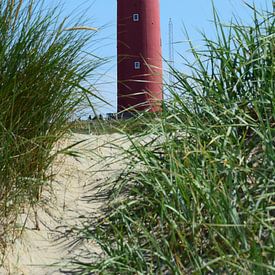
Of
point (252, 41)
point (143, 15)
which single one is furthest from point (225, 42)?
point (143, 15)

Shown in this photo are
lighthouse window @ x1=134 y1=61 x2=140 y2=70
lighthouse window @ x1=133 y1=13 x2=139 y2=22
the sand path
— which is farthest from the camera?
lighthouse window @ x1=133 y1=13 x2=139 y2=22

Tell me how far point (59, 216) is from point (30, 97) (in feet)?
1.84

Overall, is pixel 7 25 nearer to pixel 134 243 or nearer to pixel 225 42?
pixel 225 42

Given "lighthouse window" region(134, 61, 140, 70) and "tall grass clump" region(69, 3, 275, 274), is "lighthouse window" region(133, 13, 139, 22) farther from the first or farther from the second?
"tall grass clump" region(69, 3, 275, 274)

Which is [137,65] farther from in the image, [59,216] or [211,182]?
[211,182]

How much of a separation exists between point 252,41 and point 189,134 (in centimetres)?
48

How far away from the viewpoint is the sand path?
8.09 ft

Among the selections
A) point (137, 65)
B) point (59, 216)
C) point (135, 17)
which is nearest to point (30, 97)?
point (59, 216)

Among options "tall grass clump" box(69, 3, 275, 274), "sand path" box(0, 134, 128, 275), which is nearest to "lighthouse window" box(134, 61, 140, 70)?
"sand path" box(0, 134, 128, 275)

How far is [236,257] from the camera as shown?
1737mm

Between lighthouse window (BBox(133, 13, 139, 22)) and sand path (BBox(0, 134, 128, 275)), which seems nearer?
sand path (BBox(0, 134, 128, 275))

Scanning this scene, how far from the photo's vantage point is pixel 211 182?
201cm

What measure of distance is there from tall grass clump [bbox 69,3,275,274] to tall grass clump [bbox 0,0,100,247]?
13.7 inches

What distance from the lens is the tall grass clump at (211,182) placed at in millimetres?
1854
